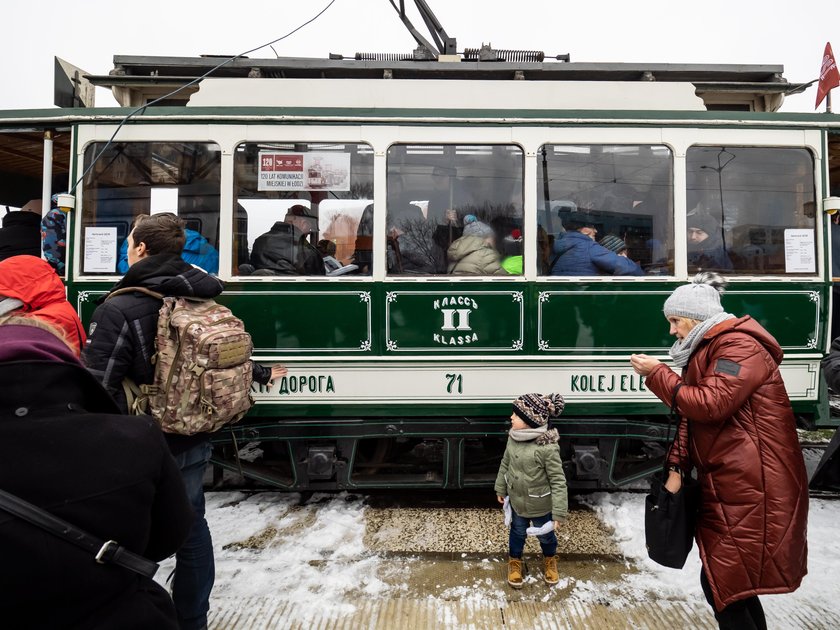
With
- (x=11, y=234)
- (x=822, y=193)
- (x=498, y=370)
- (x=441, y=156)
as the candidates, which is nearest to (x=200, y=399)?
(x=498, y=370)

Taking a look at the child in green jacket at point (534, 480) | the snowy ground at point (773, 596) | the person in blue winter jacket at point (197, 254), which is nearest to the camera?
the snowy ground at point (773, 596)

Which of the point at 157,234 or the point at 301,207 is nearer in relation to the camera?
the point at 157,234

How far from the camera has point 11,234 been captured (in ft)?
12.5

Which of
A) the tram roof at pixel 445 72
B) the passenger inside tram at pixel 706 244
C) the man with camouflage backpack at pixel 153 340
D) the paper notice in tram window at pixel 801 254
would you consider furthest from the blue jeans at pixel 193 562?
the paper notice in tram window at pixel 801 254

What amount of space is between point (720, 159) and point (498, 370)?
88.0 inches

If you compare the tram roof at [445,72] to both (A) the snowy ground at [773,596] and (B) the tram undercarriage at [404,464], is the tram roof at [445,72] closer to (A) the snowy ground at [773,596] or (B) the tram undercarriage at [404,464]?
(B) the tram undercarriage at [404,464]

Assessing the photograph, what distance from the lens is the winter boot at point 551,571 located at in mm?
2887

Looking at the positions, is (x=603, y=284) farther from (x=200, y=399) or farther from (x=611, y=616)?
(x=200, y=399)

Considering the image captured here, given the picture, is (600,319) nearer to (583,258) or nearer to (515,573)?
(583,258)

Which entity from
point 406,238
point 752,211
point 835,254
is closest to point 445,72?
point 406,238

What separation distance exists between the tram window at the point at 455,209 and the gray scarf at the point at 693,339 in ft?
4.99

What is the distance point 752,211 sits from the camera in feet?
11.7

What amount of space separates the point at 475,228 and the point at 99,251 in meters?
2.66

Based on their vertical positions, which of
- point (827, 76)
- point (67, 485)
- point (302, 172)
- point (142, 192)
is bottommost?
point (67, 485)
